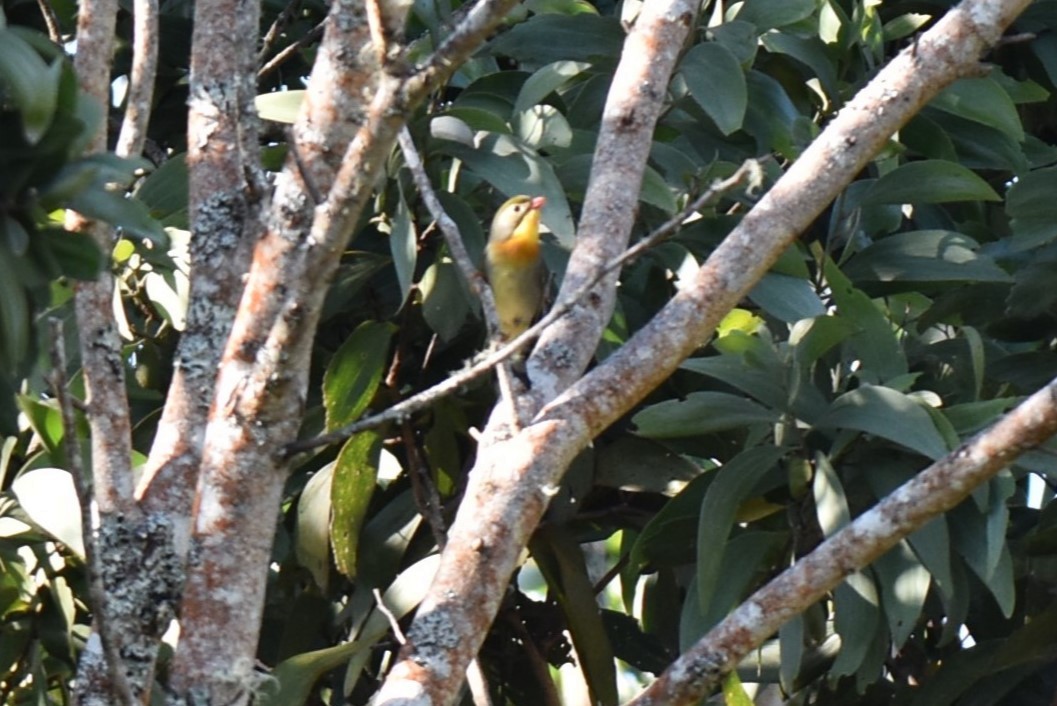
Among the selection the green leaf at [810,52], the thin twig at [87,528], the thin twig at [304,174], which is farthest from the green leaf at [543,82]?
the thin twig at [87,528]

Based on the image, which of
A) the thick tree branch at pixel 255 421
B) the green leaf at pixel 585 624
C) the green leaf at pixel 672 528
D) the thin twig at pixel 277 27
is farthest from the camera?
the thin twig at pixel 277 27

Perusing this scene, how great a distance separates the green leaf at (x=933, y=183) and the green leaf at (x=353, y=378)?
0.90 meters

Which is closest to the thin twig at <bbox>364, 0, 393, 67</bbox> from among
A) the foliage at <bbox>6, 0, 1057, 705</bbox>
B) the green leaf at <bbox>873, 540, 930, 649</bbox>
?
the foliage at <bbox>6, 0, 1057, 705</bbox>

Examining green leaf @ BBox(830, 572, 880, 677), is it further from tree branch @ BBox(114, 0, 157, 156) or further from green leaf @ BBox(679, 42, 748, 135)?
tree branch @ BBox(114, 0, 157, 156)

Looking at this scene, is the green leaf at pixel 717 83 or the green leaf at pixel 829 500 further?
the green leaf at pixel 717 83

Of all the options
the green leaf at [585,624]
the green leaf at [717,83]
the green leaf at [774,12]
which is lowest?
the green leaf at [585,624]

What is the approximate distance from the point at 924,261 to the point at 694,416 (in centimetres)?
70

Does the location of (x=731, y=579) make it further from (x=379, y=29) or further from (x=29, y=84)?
(x=29, y=84)

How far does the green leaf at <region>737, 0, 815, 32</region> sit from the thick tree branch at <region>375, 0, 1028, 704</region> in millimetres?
591

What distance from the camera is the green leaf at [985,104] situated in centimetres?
275

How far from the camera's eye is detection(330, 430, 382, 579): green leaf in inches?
104

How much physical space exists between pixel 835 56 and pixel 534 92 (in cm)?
67

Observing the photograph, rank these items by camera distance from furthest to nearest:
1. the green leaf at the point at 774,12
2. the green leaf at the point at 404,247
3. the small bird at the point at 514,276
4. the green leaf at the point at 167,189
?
the small bird at the point at 514,276 → the green leaf at the point at 774,12 → the green leaf at the point at 167,189 → the green leaf at the point at 404,247

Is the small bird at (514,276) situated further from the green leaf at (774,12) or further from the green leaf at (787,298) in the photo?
the green leaf at (787,298)
